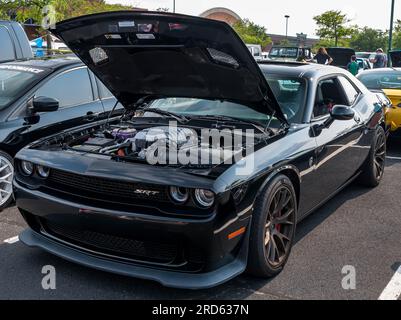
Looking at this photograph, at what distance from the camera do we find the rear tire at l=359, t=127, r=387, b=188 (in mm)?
5434

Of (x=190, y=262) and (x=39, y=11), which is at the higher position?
(x=39, y=11)

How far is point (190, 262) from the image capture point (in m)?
2.90

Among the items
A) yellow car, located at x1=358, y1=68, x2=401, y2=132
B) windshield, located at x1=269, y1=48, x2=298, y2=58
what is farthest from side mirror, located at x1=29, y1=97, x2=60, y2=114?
windshield, located at x1=269, y1=48, x2=298, y2=58

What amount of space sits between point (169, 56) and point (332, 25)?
4475 cm

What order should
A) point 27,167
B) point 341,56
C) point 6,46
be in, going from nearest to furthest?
point 27,167 < point 6,46 < point 341,56

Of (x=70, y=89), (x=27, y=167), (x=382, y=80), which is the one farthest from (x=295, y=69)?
(x=382, y=80)

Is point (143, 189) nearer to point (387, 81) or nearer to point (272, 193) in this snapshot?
point (272, 193)

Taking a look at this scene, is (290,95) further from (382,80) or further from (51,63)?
(382,80)

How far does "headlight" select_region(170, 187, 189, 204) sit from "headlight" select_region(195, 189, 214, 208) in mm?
65

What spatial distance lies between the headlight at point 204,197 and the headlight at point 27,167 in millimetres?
1327

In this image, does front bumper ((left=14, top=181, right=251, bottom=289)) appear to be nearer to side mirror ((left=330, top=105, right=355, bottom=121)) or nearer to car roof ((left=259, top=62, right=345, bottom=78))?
side mirror ((left=330, top=105, right=355, bottom=121))

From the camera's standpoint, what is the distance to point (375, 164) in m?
5.58

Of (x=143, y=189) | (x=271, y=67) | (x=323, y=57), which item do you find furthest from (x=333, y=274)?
Result: (x=323, y=57)
